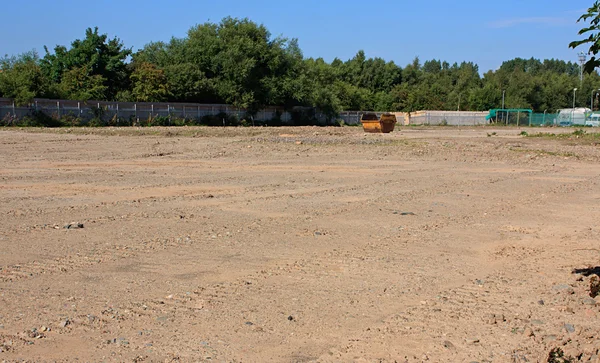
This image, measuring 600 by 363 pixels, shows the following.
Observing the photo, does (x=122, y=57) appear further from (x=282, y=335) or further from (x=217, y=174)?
(x=282, y=335)

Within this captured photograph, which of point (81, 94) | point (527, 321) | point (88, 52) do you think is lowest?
point (527, 321)

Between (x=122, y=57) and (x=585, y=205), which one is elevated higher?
(x=122, y=57)

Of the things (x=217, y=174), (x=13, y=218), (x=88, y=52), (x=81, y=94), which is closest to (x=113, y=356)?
(x=13, y=218)

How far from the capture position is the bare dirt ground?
5930mm

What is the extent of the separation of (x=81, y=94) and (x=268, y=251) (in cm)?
5279

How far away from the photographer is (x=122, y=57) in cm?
6575

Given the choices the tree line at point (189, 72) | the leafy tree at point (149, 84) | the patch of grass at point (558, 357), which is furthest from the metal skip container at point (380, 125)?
the patch of grass at point (558, 357)

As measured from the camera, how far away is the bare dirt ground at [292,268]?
593cm

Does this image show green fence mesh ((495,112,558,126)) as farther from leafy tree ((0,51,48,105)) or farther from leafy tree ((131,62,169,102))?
leafy tree ((0,51,48,105))

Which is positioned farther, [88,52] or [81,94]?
[88,52]

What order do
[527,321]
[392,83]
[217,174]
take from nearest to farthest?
[527,321]
[217,174]
[392,83]

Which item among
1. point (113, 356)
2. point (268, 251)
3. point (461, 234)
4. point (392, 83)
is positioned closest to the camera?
point (113, 356)

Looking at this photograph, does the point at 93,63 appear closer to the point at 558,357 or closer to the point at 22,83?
the point at 22,83

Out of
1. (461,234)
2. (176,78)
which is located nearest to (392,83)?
(176,78)
